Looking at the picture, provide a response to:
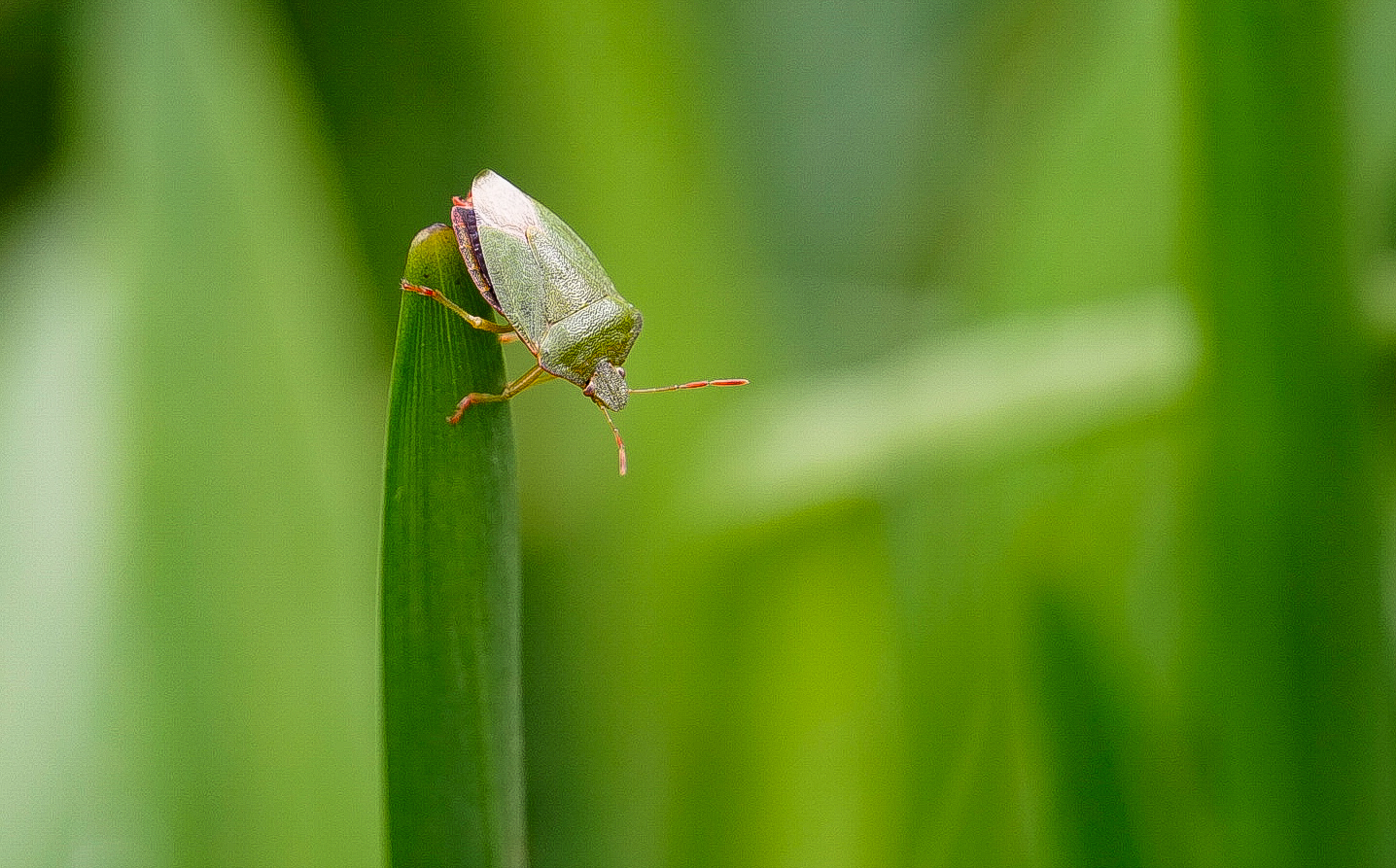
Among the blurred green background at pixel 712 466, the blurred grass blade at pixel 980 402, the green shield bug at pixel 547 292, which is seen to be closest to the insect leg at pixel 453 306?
the green shield bug at pixel 547 292

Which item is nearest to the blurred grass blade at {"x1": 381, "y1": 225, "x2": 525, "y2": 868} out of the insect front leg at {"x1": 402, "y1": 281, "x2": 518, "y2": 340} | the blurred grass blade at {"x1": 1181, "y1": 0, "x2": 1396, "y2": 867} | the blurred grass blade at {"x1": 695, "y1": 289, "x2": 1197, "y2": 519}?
the insect front leg at {"x1": 402, "y1": 281, "x2": 518, "y2": 340}

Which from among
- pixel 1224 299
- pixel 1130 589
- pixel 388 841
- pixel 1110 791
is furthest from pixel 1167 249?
pixel 388 841

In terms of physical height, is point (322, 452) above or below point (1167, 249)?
below

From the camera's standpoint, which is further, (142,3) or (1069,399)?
(142,3)

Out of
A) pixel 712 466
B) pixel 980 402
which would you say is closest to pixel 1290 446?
pixel 980 402

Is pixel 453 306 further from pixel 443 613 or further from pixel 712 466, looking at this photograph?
pixel 712 466

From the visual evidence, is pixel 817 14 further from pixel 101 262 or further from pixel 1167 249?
pixel 101 262
